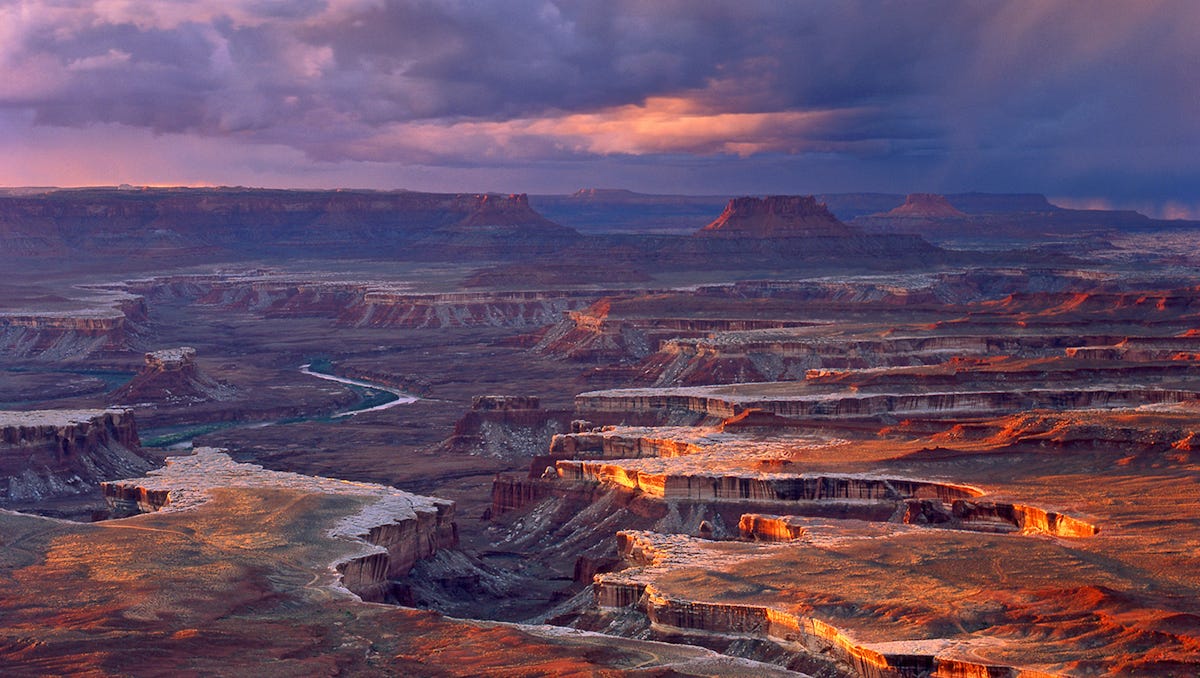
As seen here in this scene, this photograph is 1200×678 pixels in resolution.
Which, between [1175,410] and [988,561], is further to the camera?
[1175,410]

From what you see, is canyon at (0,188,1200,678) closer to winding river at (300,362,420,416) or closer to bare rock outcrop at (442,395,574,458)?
bare rock outcrop at (442,395,574,458)

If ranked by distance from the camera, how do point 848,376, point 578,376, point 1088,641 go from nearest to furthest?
point 1088,641
point 848,376
point 578,376

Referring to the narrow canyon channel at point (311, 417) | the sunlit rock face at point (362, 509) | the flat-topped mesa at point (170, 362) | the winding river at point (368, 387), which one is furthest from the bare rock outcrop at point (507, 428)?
the flat-topped mesa at point (170, 362)

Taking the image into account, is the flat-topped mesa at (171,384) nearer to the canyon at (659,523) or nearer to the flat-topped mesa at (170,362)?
the flat-topped mesa at (170,362)

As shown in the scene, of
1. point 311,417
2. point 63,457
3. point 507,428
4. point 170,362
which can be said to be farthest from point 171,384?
point 63,457

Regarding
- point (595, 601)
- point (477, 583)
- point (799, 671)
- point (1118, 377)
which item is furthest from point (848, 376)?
point (799, 671)

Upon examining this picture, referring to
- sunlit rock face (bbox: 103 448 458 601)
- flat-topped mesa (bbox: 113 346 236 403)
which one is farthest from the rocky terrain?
flat-topped mesa (bbox: 113 346 236 403)

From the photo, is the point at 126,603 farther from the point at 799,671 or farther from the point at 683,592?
the point at 799,671
